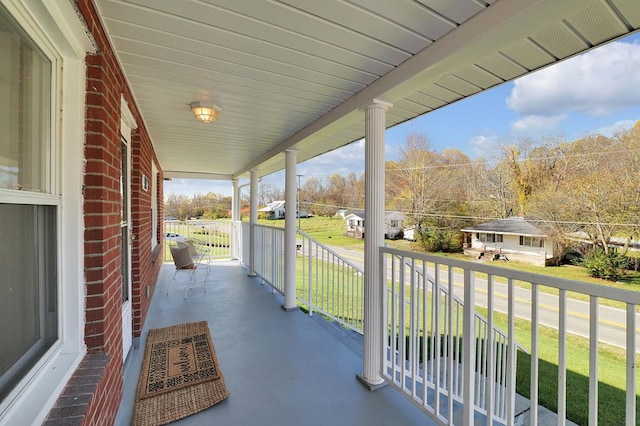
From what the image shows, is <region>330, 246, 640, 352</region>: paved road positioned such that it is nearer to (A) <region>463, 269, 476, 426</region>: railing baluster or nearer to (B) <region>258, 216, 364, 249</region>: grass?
(A) <region>463, 269, 476, 426</region>: railing baluster

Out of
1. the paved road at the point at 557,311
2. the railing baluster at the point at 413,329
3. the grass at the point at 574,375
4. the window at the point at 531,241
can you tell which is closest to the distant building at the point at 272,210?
the paved road at the point at 557,311

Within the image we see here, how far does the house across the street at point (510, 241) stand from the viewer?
7.00 metres

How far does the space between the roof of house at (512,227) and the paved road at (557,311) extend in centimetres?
161

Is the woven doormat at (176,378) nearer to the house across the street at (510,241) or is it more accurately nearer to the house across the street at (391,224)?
the house across the street at (510,241)

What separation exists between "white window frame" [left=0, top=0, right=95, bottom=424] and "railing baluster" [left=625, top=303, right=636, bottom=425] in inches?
80.6

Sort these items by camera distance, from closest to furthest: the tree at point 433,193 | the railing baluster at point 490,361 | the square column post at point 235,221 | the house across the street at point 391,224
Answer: the railing baluster at point 490,361 → the square column post at point 235,221 → the tree at point 433,193 → the house across the street at point 391,224

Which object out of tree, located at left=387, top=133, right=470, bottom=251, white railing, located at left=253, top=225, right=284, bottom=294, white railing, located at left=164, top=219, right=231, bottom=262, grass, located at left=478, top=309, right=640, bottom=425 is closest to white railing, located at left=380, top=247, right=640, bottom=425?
grass, located at left=478, top=309, right=640, bottom=425

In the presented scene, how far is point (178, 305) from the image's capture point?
13.7ft

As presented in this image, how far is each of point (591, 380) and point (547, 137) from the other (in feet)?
41.4

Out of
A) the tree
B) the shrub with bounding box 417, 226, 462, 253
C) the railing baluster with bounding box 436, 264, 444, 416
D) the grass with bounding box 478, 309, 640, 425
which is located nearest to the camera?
the railing baluster with bounding box 436, 264, 444, 416

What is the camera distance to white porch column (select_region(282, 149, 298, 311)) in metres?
3.99

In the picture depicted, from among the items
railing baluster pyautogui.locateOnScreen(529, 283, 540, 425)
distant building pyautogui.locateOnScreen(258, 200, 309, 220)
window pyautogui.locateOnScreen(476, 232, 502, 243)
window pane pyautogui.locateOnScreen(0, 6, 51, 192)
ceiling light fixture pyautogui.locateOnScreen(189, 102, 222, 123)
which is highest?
ceiling light fixture pyautogui.locateOnScreen(189, 102, 222, 123)

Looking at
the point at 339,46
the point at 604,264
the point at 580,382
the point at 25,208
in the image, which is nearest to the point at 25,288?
the point at 25,208

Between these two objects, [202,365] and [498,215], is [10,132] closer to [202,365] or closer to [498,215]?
[202,365]
